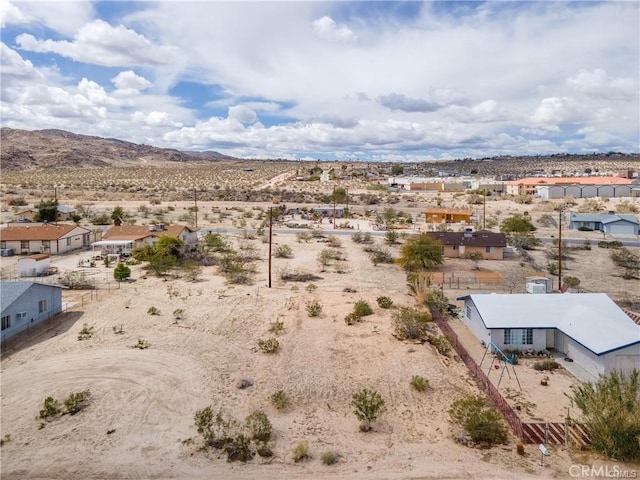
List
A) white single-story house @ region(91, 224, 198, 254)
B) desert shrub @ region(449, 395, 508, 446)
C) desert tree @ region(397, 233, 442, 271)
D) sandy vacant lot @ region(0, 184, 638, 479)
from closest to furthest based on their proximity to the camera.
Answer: sandy vacant lot @ region(0, 184, 638, 479) → desert shrub @ region(449, 395, 508, 446) → desert tree @ region(397, 233, 442, 271) → white single-story house @ region(91, 224, 198, 254)

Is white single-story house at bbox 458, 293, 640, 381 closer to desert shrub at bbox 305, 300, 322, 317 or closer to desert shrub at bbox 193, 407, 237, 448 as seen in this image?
desert shrub at bbox 305, 300, 322, 317

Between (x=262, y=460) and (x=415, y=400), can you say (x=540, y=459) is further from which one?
(x=262, y=460)

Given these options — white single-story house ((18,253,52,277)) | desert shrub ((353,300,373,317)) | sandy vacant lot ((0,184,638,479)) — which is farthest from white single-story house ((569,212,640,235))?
white single-story house ((18,253,52,277))

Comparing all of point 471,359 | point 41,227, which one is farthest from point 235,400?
point 41,227

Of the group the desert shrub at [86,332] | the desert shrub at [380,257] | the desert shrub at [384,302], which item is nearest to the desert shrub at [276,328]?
the desert shrub at [384,302]

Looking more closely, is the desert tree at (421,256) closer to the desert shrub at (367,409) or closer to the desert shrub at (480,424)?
the desert shrub at (367,409)

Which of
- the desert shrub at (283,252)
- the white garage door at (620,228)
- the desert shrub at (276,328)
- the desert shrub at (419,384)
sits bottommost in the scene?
the desert shrub at (419,384)

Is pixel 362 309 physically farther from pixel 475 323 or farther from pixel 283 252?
pixel 283 252
